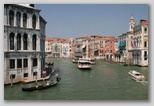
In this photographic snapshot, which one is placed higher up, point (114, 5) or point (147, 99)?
point (114, 5)

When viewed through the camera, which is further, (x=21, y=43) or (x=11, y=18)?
(x=21, y=43)

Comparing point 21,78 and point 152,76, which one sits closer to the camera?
point 152,76

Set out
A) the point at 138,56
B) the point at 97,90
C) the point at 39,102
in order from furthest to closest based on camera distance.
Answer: the point at 138,56 → the point at 97,90 → the point at 39,102

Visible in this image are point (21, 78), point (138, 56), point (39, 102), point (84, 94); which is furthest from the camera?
point (138, 56)

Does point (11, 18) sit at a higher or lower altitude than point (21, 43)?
higher

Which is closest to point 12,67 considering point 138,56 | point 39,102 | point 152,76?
point 39,102

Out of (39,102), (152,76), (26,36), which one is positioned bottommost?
(39,102)

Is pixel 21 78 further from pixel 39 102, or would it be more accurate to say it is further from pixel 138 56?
pixel 138 56
